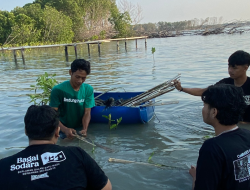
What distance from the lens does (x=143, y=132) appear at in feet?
17.4

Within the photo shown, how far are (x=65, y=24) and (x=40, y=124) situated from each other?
118 ft

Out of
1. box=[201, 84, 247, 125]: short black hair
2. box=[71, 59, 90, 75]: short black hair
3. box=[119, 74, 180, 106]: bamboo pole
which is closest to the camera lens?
box=[201, 84, 247, 125]: short black hair

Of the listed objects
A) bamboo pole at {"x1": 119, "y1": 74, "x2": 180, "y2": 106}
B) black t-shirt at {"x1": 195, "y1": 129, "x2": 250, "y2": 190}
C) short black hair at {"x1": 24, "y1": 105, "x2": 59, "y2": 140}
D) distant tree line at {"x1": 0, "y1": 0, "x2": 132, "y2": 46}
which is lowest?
bamboo pole at {"x1": 119, "y1": 74, "x2": 180, "y2": 106}

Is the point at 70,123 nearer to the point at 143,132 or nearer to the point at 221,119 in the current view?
the point at 143,132

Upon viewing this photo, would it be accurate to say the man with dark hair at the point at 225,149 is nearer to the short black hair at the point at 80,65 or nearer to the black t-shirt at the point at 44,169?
the black t-shirt at the point at 44,169

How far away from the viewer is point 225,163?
1.82 meters

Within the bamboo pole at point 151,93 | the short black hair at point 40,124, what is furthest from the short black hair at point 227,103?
the bamboo pole at point 151,93

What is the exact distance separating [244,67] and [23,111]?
5.57 m

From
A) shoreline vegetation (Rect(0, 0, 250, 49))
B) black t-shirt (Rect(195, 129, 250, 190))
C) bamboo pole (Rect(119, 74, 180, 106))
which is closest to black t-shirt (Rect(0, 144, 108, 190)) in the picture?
black t-shirt (Rect(195, 129, 250, 190))

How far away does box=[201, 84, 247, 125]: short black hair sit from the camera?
189 cm

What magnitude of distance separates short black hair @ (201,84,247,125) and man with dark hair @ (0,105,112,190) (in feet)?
3.34

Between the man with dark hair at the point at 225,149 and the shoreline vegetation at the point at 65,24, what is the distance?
24756 mm

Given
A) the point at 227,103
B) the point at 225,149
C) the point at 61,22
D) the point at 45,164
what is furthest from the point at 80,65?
the point at 61,22

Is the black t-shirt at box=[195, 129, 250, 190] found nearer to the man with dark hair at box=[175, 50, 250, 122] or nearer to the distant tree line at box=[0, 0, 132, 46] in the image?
the man with dark hair at box=[175, 50, 250, 122]
